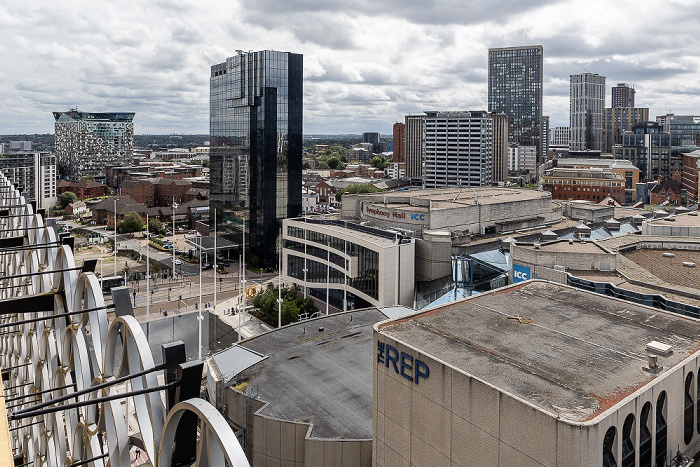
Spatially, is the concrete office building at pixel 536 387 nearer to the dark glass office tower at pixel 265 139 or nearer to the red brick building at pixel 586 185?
the dark glass office tower at pixel 265 139

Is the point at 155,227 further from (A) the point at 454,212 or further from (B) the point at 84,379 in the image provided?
(B) the point at 84,379

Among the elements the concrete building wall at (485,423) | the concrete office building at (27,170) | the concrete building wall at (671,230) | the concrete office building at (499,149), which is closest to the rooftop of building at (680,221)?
the concrete building wall at (671,230)

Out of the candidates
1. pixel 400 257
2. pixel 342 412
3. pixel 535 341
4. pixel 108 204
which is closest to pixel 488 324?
pixel 535 341

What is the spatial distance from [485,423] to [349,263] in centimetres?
4152

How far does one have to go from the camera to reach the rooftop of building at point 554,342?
15.9 meters

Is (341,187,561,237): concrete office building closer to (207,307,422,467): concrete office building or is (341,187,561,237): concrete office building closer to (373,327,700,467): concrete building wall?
(207,307,422,467): concrete office building

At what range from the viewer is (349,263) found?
57.2m

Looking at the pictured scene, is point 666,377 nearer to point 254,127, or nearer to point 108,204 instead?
point 254,127

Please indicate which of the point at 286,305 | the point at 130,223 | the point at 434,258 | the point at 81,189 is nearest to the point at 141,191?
the point at 81,189

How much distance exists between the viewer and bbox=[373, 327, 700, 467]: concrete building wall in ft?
46.3

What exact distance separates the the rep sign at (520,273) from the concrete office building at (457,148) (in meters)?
128

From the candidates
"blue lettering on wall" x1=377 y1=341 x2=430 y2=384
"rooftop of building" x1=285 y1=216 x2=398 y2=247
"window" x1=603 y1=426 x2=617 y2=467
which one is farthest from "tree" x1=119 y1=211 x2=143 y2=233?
"window" x1=603 y1=426 x2=617 y2=467

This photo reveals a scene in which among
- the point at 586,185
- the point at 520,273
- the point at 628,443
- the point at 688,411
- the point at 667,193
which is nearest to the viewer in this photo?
the point at 628,443

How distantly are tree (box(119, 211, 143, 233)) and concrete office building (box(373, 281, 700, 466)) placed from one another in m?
106
